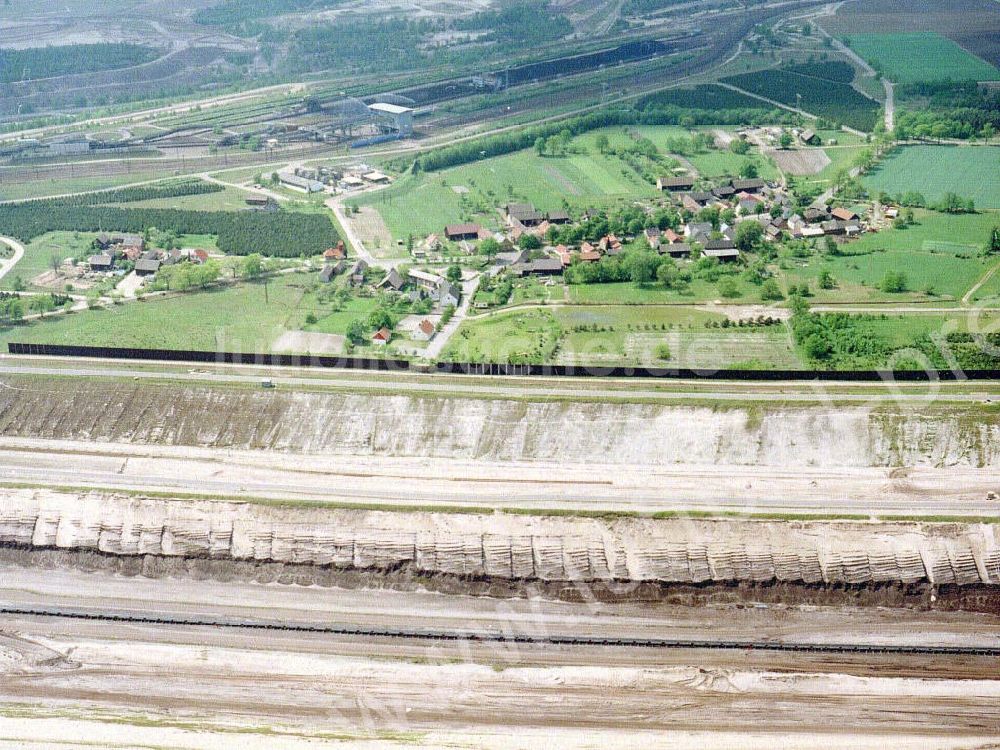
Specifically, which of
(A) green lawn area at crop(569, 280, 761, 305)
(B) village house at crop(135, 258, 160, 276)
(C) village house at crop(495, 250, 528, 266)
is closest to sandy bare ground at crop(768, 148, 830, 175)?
(A) green lawn area at crop(569, 280, 761, 305)

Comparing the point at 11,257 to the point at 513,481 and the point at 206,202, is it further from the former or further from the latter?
the point at 513,481

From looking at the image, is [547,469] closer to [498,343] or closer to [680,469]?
[680,469]

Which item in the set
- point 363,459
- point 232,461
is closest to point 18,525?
point 232,461

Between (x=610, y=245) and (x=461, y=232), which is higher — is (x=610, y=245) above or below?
below

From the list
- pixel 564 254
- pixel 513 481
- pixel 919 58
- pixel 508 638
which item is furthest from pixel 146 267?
pixel 919 58

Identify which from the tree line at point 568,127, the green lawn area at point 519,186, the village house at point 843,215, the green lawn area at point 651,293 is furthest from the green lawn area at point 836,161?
the green lawn area at point 651,293

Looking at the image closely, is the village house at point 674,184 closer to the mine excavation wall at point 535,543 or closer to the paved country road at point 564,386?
the paved country road at point 564,386
